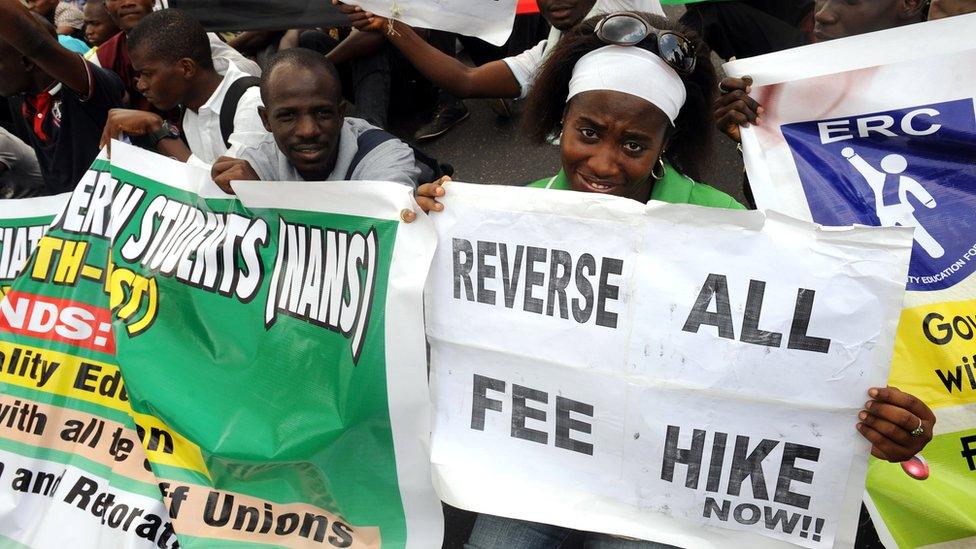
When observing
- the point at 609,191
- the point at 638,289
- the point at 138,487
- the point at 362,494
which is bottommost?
the point at 138,487

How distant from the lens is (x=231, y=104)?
3.15 m

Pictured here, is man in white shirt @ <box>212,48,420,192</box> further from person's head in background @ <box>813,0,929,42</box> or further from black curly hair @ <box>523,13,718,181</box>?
person's head in background @ <box>813,0,929,42</box>

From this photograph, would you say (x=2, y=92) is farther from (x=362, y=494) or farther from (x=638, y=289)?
(x=638, y=289)

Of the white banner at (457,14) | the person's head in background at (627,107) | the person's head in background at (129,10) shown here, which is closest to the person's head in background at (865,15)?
the person's head in background at (627,107)

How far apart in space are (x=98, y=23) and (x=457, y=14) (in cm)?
266

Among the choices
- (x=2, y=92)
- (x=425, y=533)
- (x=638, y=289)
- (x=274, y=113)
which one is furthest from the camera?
(x=2, y=92)

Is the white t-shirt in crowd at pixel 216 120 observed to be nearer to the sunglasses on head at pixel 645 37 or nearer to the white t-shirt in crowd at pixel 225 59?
the white t-shirt in crowd at pixel 225 59

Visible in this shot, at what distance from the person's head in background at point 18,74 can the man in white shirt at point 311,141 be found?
1301 mm

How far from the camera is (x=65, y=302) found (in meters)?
2.64

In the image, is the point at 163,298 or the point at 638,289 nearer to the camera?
the point at 638,289

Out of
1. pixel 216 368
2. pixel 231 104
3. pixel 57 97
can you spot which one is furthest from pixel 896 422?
pixel 57 97

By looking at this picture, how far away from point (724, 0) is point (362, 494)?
2765 millimetres

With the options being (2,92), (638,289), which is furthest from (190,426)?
(2,92)

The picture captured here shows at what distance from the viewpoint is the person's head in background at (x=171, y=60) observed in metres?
3.29
